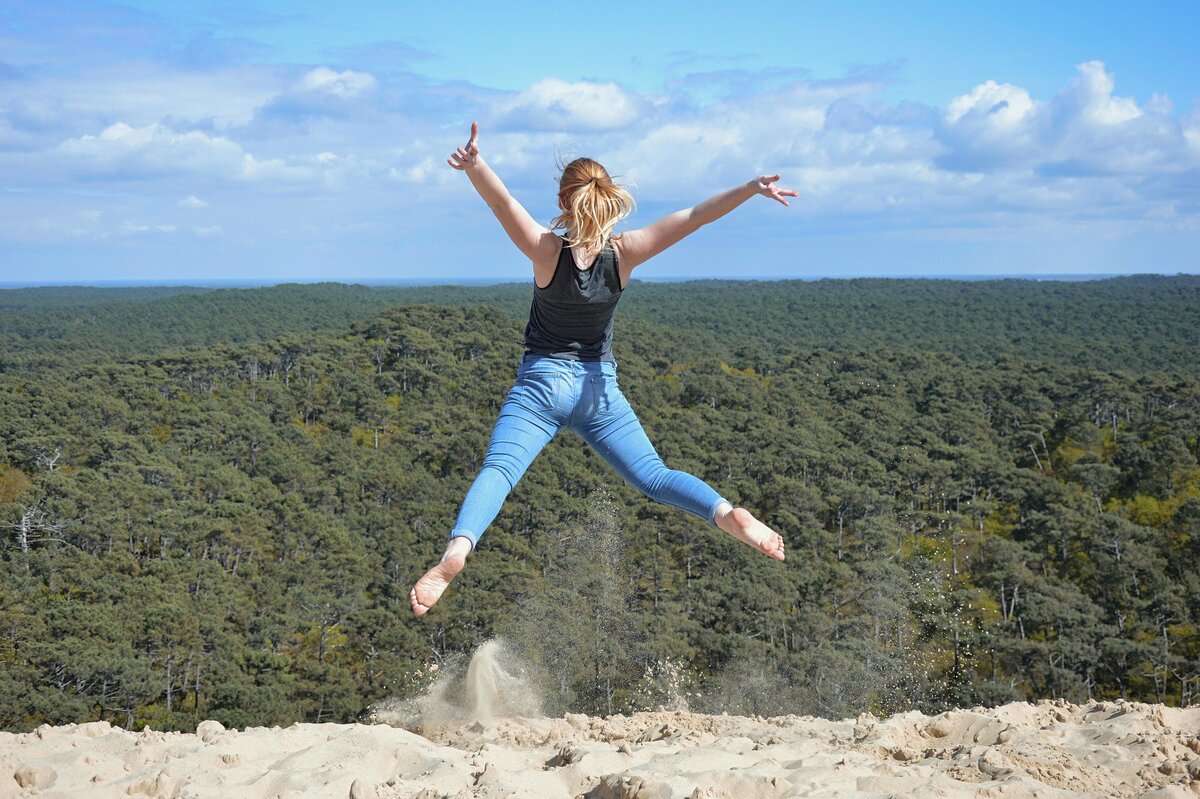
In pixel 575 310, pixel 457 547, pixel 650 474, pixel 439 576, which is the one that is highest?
pixel 575 310

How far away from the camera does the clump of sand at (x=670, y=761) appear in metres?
4.14

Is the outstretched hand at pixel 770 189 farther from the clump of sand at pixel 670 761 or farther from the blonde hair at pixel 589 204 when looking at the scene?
the clump of sand at pixel 670 761

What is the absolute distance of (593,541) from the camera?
138 ft

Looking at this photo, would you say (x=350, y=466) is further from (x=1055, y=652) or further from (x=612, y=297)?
(x=612, y=297)

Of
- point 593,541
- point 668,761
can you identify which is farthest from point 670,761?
point 593,541

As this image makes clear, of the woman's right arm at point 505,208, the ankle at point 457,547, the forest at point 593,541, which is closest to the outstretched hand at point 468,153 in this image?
the woman's right arm at point 505,208

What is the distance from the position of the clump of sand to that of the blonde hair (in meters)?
2.32

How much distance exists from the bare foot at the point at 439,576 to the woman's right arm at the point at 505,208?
115 centimetres

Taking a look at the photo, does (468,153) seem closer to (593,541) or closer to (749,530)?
(749,530)

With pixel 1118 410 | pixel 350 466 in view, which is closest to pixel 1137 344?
pixel 1118 410

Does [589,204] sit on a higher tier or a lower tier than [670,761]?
higher

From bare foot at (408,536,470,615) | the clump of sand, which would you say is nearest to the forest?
the clump of sand

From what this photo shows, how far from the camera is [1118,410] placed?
60156mm

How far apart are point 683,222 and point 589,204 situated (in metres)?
0.39
